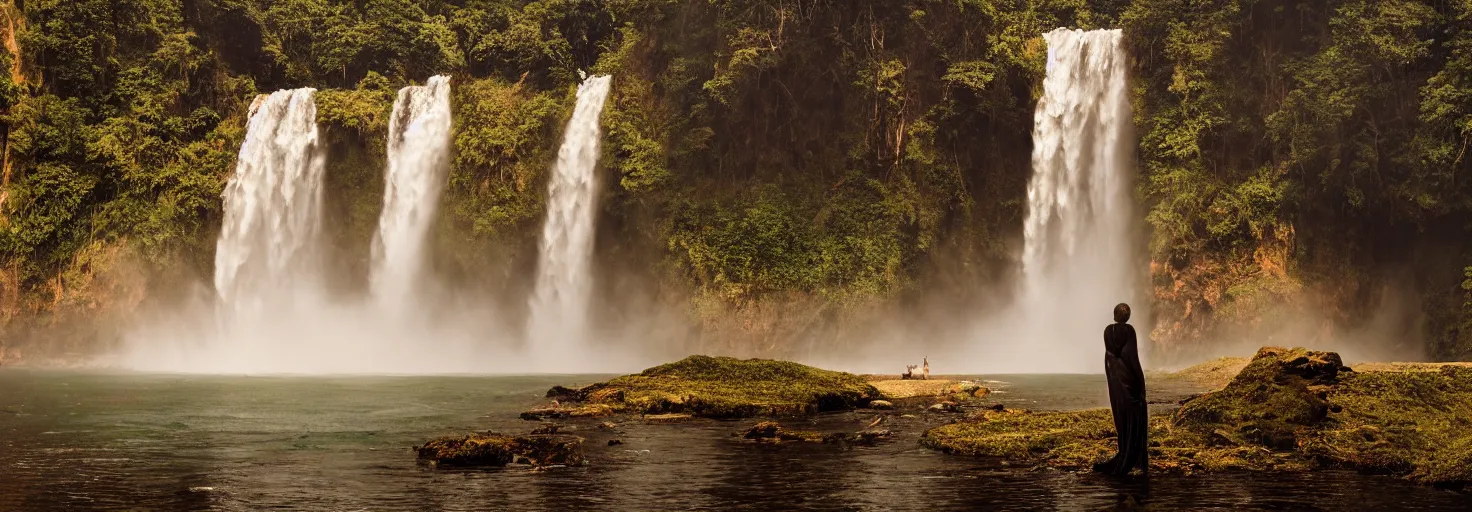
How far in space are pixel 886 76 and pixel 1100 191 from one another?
10282mm

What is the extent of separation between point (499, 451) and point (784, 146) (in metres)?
40.5

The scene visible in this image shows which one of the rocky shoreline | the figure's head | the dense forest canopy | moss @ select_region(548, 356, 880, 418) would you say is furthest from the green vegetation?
the dense forest canopy

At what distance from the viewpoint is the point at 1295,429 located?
56.6 ft

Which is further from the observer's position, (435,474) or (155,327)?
(155,327)

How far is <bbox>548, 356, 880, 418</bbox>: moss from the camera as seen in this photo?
26375 millimetres

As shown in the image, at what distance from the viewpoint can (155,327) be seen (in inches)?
2317

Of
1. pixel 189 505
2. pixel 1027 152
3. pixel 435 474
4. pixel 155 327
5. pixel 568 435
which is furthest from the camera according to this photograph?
pixel 155 327

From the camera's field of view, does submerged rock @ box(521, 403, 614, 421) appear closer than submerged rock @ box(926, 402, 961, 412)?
Yes

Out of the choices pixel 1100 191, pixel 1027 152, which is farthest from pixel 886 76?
pixel 1100 191

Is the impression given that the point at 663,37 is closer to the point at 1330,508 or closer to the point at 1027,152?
the point at 1027,152

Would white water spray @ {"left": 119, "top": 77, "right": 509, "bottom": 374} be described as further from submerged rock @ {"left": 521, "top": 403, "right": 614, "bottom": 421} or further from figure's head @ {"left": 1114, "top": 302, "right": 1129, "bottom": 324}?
figure's head @ {"left": 1114, "top": 302, "right": 1129, "bottom": 324}

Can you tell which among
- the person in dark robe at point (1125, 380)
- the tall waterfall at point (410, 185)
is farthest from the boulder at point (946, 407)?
the tall waterfall at point (410, 185)

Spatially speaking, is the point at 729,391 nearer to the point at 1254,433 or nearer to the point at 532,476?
the point at 532,476

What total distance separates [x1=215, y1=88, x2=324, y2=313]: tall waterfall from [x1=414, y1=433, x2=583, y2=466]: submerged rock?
140 ft
